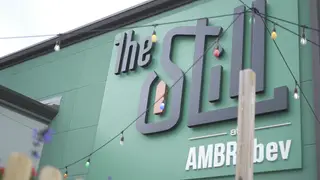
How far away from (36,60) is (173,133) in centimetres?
456

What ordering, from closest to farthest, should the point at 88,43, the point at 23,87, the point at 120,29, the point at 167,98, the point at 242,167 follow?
1. the point at 242,167
2. the point at 167,98
3. the point at 120,29
4. the point at 88,43
5. the point at 23,87

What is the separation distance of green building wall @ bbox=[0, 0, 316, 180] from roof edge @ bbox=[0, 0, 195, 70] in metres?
0.14

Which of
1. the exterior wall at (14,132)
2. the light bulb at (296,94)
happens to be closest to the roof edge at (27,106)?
the exterior wall at (14,132)

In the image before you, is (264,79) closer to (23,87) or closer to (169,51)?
(169,51)

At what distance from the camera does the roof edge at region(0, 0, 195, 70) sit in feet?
25.4

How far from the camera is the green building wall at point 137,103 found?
5.26 m

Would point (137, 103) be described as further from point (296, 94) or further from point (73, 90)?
point (296, 94)

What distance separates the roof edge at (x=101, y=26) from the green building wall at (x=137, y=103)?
136 millimetres

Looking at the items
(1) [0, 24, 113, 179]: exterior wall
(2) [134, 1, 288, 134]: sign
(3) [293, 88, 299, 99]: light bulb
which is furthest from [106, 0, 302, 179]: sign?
(1) [0, 24, 113, 179]: exterior wall

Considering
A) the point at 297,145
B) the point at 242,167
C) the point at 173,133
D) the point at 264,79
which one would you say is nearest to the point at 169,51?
the point at 173,133

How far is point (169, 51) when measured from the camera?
6.96 meters

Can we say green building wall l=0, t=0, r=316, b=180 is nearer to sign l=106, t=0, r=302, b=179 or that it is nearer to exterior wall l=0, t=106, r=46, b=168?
sign l=106, t=0, r=302, b=179

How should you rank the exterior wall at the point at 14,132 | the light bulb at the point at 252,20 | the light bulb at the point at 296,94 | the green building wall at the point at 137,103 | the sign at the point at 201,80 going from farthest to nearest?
the exterior wall at the point at 14,132
the light bulb at the point at 252,20
the sign at the point at 201,80
the green building wall at the point at 137,103
the light bulb at the point at 296,94

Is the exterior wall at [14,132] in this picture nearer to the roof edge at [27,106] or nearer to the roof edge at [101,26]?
the roof edge at [27,106]
